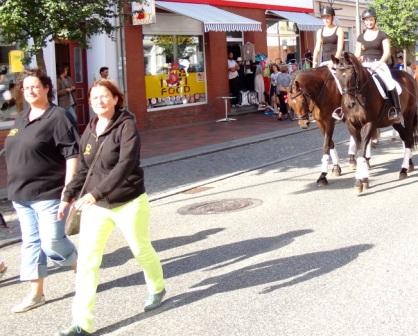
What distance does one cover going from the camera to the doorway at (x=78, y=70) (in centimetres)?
1791

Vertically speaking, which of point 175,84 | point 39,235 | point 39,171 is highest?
point 175,84

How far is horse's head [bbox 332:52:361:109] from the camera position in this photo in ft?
29.2

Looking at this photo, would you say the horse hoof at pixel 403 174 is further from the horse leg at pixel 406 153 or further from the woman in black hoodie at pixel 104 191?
the woman in black hoodie at pixel 104 191

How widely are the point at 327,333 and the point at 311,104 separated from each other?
18.9ft

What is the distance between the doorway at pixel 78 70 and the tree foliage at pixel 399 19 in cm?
1581

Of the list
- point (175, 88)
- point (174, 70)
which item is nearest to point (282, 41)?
point (174, 70)

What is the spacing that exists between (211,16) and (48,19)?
35.0ft

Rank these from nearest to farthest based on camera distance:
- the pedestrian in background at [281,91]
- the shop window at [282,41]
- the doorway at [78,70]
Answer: the doorway at [78,70]
the pedestrian in background at [281,91]
the shop window at [282,41]

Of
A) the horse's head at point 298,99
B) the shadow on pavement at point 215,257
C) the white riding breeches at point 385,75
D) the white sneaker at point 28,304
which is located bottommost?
the white sneaker at point 28,304

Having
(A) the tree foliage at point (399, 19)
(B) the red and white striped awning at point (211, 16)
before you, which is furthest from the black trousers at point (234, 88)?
(A) the tree foliage at point (399, 19)

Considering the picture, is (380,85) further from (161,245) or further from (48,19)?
(48,19)

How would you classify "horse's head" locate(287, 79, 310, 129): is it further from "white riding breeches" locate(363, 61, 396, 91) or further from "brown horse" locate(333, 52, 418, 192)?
"white riding breeches" locate(363, 61, 396, 91)

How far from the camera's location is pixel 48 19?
10.1 meters

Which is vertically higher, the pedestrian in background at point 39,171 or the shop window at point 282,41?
the shop window at point 282,41
